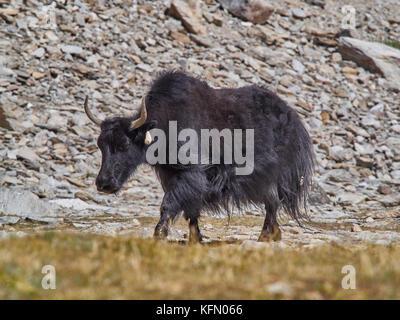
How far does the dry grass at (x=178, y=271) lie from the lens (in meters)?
2.90

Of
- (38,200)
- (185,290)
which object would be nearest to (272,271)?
(185,290)

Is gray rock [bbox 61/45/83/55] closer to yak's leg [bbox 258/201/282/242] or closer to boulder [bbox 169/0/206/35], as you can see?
boulder [bbox 169/0/206/35]

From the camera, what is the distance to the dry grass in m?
2.90

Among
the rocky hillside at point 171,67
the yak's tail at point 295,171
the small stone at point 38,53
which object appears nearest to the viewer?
the yak's tail at point 295,171

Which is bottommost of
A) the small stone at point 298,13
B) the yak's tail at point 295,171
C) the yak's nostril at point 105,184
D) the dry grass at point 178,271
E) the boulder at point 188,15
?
the dry grass at point 178,271

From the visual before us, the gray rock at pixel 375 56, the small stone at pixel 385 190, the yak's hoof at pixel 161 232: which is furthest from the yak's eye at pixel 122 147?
the gray rock at pixel 375 56

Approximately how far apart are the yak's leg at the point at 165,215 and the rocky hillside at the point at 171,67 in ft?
6.10

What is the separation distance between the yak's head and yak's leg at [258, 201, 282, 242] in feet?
6.25

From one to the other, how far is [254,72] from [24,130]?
25.1ft

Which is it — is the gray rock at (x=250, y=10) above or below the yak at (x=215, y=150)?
above

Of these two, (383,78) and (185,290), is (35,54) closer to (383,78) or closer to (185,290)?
(383,78)

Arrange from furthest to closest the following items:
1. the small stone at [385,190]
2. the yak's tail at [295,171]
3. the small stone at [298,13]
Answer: the small stone at [298,13] < the small stone at [385,190] < the yak's tail at [295,171]

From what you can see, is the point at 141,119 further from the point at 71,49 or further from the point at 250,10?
the point at 250,10

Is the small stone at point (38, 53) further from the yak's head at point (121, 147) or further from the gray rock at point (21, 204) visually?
the yak's head at point (121, 147)
